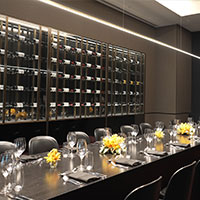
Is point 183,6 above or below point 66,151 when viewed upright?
above

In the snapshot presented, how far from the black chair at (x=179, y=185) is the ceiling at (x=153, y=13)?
17.2ft

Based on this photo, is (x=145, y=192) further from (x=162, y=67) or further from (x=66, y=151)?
(x=162, y=67)

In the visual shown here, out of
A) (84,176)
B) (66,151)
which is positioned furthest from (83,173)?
(66,151)

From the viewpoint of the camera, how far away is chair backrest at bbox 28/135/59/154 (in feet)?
10.4

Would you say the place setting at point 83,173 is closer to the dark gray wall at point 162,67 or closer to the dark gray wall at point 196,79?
the dark gray wall at point 162,67

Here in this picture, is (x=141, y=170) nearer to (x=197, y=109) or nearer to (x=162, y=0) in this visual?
(x=162, y=0)

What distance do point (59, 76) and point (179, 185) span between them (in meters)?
3.86

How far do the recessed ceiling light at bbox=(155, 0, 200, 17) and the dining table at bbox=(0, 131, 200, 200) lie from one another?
4.83 meters

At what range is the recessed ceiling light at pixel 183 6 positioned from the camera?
22.8 feet

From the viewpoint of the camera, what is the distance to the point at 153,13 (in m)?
7.20

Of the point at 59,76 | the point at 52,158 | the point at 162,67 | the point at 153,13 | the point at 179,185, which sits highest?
the point at 153,13

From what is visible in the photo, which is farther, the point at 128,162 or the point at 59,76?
the point at 59,76

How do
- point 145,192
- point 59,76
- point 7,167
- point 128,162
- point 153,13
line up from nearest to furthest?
point 145,192 → point 7,167 → point 128,162 → point 59,76 → point 153,13

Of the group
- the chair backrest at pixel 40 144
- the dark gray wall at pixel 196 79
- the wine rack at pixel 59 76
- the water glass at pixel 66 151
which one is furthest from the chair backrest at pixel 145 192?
the dark gray wall at pixel 196 79
